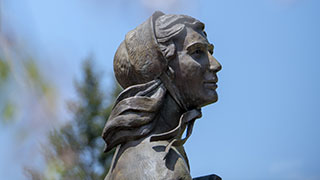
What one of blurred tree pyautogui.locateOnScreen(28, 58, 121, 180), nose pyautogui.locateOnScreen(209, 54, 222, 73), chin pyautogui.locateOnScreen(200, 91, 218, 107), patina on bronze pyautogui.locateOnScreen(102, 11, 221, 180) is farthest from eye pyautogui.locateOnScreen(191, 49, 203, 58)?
blurred tree pyautogui.locateOnScreen(28, 58, 121, 180)

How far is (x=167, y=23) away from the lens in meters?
4.76

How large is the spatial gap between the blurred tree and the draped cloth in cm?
1246

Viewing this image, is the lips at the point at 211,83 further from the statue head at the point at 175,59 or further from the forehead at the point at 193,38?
the forehead at the point at 193,38

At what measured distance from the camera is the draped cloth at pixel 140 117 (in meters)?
4.43

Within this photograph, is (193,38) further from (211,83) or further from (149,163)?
(149,163)

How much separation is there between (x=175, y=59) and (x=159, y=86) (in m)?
0.28

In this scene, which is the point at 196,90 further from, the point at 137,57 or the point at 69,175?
the point at 69,175

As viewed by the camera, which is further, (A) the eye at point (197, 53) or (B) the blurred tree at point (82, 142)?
(B) the blurred tree at point (82, 142)

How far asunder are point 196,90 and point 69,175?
1285cm

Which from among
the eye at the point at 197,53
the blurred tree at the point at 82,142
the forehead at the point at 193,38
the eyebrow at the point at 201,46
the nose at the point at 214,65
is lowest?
the blurred tree at the point at 82,142

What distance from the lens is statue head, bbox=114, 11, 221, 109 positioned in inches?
180

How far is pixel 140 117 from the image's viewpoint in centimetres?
443

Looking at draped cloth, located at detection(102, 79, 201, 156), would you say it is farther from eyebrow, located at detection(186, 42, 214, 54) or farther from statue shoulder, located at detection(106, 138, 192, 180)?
eyebrow, located at detection(186, 42, 214, 54)

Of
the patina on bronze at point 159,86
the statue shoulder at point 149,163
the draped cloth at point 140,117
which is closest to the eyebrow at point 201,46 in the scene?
the patina on bronze at point 159,86
